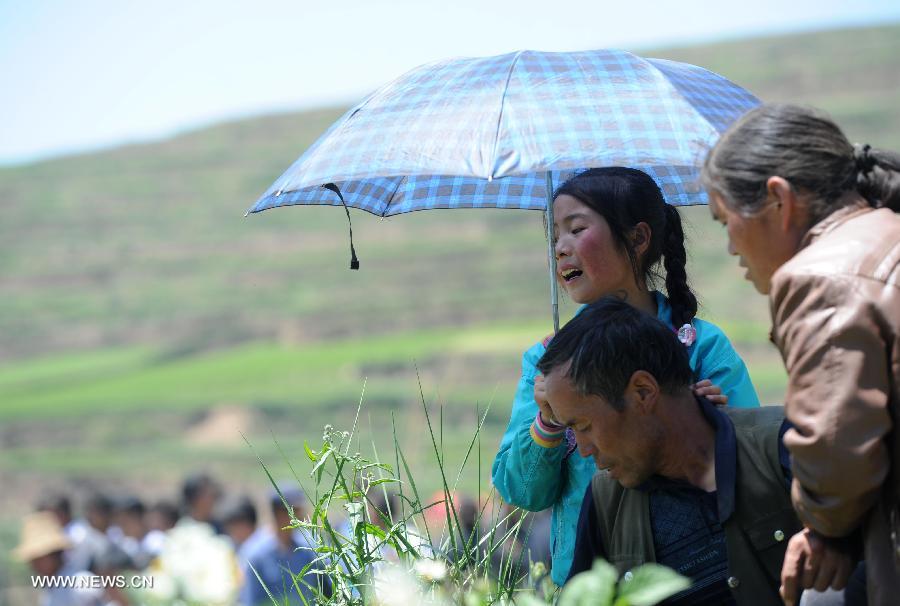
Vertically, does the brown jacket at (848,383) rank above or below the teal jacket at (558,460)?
above

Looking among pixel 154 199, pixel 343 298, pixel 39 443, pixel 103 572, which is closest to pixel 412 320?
pixel 343 298

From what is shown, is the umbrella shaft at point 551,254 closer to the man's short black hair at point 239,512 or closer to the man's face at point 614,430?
the man's face at point 614,430

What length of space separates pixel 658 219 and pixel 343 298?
3934 cm

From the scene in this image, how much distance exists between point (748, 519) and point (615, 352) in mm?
359

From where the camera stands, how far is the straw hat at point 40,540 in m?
6.28

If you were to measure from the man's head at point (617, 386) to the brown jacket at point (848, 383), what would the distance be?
41 cm

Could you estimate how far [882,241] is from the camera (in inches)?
71.0

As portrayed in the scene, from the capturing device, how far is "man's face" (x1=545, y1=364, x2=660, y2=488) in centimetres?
221

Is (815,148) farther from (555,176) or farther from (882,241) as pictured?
(555,176)

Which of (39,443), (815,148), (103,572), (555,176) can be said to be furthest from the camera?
(39,443)

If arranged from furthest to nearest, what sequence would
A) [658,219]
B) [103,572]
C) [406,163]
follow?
[103,572]
[658,219]
[406,163]

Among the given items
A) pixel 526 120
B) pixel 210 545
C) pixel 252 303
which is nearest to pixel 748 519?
pixel 526 120

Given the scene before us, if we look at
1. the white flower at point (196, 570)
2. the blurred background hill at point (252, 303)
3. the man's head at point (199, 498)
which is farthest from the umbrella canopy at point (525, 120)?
the blurred background hill at point (252, 303)
